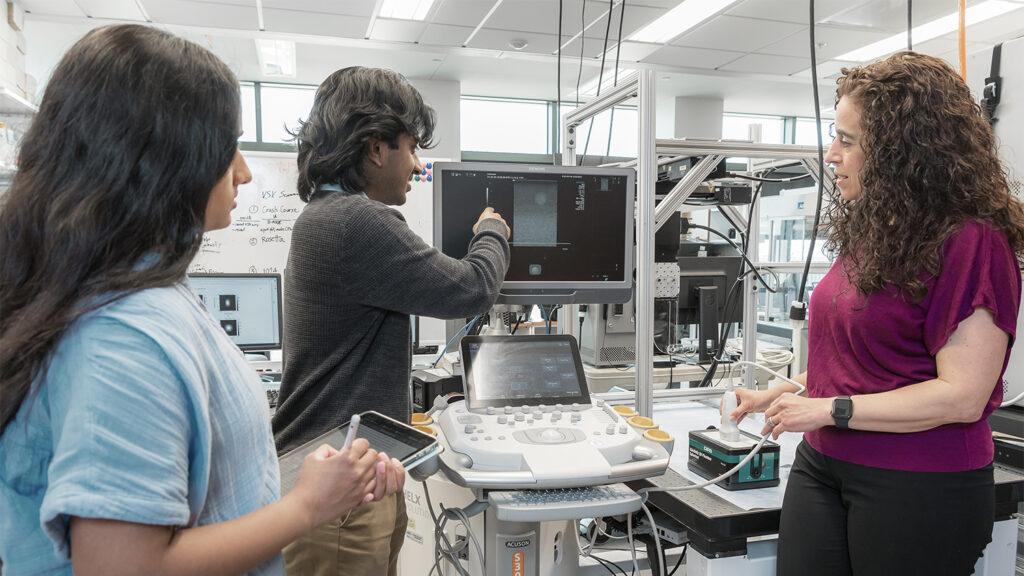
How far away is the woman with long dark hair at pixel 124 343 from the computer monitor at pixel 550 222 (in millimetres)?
736

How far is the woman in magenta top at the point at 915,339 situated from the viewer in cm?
89

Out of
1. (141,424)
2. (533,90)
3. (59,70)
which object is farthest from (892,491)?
(533,90)

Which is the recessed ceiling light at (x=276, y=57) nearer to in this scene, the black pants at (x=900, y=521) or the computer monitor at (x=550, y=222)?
the computer monitor at (x=550, y=222)

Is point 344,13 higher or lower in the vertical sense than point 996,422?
higher

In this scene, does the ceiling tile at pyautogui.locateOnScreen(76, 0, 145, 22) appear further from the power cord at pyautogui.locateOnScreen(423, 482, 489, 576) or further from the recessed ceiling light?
the power cord at pyautogui.locateOnScreen(423, 482, 489, 576)

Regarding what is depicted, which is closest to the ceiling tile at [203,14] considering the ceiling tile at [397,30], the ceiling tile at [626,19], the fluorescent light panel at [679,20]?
the ceiling tile at [397,30]

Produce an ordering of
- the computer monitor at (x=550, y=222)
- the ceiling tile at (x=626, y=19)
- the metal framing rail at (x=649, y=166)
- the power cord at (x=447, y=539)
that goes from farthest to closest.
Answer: the ceiling tile at (x=626, y=19)
the metal framing rail at (x=649, y=166)
the computer monitor at (x=550, y=222)
the power cord at (x=447, y=539)

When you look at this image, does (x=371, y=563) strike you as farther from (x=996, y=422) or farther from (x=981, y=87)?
(x=981, y=87)

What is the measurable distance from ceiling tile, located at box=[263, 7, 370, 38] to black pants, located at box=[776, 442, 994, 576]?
13.5 feet

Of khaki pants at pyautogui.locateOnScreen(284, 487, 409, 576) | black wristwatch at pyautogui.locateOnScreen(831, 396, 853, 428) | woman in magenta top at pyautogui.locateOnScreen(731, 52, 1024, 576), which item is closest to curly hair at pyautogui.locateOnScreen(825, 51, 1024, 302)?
woman in magenta top at pyautogui.locateOnScreen(731, 52, 1024, 576)

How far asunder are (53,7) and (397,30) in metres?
2.06

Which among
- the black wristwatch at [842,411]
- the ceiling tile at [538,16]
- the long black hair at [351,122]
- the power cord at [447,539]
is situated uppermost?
the ceiling tile at [538,16]

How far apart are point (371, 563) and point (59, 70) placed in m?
0.78

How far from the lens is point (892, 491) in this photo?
36.7 inches
